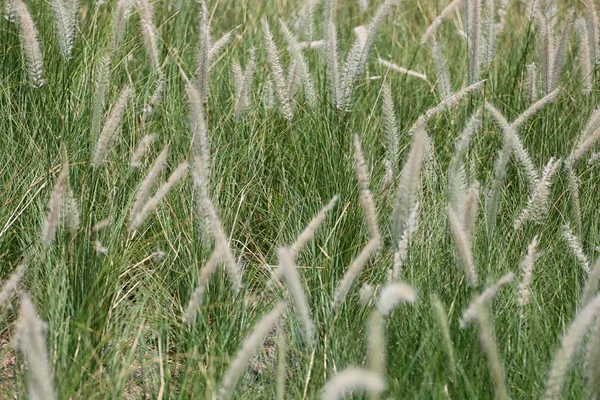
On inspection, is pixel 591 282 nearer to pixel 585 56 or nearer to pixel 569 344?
pixel 569 344

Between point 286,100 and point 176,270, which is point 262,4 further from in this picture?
point 176,270

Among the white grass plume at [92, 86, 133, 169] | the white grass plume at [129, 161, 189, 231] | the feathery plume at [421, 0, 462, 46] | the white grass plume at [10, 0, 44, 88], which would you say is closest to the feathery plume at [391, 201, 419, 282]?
the white grass plume at [129, 161, 189, 231]

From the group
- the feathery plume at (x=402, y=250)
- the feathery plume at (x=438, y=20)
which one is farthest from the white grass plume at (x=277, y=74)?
the feathery plume at (x=402, y=250)

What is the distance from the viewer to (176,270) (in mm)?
2467

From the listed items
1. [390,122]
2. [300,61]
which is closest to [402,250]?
[390,122]

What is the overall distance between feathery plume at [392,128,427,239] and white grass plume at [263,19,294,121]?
0.95 meters

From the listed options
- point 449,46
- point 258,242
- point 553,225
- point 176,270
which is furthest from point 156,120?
point 449,46

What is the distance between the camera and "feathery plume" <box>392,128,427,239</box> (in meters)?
1.68

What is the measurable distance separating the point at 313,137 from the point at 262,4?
170cm

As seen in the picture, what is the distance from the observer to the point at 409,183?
1.73m

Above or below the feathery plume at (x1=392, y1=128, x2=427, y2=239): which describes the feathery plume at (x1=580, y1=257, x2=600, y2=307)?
below

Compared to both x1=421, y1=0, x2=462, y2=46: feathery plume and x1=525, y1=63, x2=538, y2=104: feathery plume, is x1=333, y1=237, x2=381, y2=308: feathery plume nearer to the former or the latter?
x1=525, y1=63, x2=538, y2=104: feathery plume

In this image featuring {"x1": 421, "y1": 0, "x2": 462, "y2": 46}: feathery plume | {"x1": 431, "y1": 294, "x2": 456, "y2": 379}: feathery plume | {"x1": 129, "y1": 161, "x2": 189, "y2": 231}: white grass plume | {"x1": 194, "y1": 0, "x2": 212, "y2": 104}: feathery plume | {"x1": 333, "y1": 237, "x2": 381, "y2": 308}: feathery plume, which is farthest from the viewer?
{"x1": 421, "y1": 0, "x2": 462, "y2": 46}: feathery plume

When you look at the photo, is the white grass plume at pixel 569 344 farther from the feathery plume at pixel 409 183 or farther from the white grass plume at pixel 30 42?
the white grass plume at pixel 30 42
